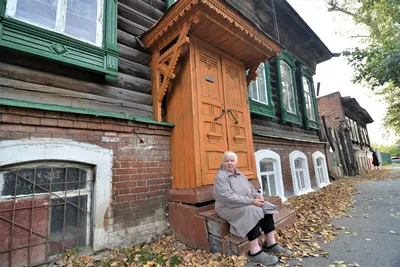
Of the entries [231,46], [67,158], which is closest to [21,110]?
[67,158]

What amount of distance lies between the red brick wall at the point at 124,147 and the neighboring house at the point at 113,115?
0.02m

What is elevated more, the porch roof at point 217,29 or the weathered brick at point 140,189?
the porch roof at point 217,29

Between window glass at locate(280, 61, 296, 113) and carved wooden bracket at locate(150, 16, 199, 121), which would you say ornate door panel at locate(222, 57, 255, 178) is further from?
window glass at locate(280, 61, 296, 113)

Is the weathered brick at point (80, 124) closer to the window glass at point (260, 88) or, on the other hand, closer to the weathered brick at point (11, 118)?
the weathered brick at point (11, 118)

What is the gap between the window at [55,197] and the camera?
2424mm

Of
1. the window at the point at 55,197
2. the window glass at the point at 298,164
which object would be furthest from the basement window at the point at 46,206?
the window glass at the point at 298,164

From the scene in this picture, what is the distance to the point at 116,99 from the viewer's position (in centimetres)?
341

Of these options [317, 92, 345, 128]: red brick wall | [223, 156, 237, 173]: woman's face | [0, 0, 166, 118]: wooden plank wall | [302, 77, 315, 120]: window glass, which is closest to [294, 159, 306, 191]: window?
[302, 77, 315, 120]: window glass

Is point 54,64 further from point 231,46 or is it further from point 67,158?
point 231,46

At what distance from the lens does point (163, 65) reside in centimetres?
366

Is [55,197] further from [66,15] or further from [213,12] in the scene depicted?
[213,12]

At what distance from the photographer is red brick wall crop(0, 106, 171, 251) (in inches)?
98.2

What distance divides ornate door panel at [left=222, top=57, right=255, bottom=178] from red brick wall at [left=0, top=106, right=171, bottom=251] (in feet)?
4.09

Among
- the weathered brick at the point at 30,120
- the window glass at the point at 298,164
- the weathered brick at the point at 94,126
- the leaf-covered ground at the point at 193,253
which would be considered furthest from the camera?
the window glass at the point at 298,164
